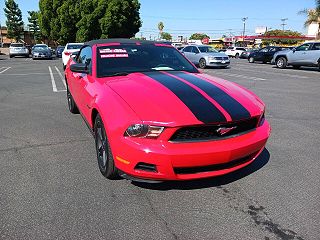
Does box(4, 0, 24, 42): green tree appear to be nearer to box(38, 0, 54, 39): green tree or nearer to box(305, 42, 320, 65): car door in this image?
box(38, 0, 54, 39): green tree

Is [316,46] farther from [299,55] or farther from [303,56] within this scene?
[299,55]

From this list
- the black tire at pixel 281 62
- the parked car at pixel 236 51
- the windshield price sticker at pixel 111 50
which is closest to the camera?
the windshield price sticker at pixel 111 50

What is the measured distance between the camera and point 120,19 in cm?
4341

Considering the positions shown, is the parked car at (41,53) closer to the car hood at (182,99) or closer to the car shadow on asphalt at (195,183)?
the car hood at (182,99)

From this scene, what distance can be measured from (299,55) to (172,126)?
1883 centimetres

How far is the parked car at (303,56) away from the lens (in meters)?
18.2

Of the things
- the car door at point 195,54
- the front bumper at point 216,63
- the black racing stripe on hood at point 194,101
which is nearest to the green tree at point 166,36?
the car door at point 195,54

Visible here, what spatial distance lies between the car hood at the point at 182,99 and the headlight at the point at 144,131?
63mm

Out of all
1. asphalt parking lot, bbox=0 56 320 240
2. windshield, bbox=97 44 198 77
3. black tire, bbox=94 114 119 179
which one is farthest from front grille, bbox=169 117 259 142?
windshield, bbox=97 44 198 77

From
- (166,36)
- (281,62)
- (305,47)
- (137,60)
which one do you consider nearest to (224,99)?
(137,60)

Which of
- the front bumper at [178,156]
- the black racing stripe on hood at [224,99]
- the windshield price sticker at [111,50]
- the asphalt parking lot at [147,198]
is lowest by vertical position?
the asphalt parking lot at [147,198]

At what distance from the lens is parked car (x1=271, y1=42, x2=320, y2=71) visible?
59.7ft

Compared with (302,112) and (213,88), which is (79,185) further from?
(302,112)

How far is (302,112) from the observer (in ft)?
23.6
